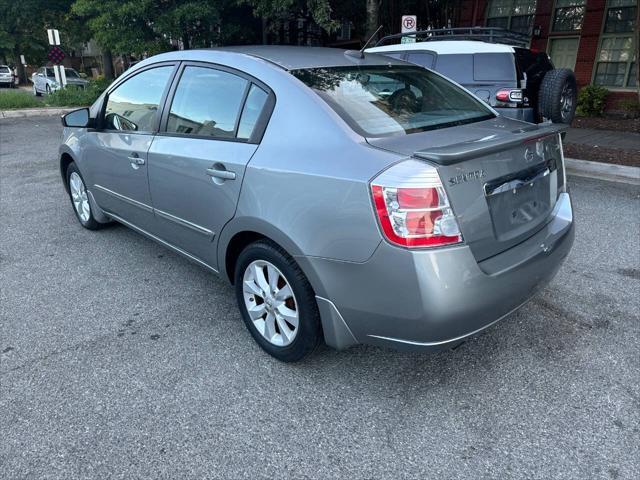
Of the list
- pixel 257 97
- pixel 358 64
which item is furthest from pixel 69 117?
pixel 358 64

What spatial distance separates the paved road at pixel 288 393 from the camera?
2.18 metres

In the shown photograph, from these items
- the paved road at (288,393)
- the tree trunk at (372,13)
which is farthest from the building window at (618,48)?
the paved road at (288,393)

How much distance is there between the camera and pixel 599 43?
1316 cm

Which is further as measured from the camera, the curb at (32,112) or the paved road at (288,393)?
the curb at (32,112)

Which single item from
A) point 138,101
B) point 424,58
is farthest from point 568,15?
point 138,101

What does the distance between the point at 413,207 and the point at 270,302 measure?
1062 millimetres

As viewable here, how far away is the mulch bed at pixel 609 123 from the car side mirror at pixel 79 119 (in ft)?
32.9

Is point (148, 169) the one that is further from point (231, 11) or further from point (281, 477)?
point (231, 11)

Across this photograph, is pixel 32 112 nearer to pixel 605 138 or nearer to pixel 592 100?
pixel 605 138

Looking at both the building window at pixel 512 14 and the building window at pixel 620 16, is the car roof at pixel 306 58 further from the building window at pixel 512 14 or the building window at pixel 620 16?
the building window at pixel 512 14

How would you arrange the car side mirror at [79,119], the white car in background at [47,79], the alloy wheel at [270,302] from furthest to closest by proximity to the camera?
the white car in background at [47,79] < the car side mirror at [79,119] < the alloy wheel at [270,302]

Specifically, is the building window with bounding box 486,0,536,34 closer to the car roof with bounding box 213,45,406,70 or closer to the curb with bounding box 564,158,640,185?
the curb with bounding box 564,158,640,185

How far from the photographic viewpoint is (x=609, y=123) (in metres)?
11.5

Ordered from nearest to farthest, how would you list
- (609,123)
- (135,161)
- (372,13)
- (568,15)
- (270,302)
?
(270,302)
(135,161)
(609,123)
(372,13)
(568,15)
